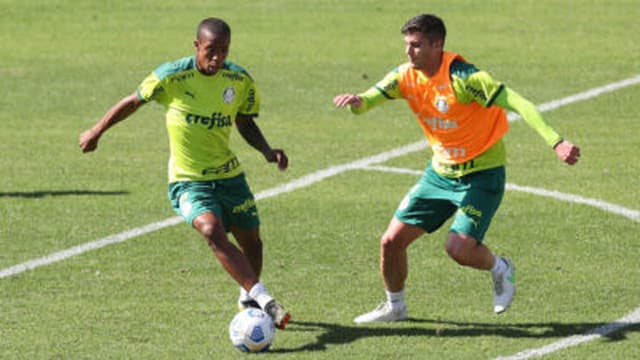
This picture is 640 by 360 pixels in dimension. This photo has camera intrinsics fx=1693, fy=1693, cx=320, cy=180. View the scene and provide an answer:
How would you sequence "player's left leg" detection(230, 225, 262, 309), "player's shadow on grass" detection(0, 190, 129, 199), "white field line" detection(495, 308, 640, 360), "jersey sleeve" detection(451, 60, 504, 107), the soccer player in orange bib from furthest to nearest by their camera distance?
"player's shadow on grass" detection(0, 190, 129, 199) → "player's left leg" detection(230, 225, 262, 309) → the soccer player in orange bib → "jersey sleeve" detection(451, 60, 504, 107) → "white field line" detection(495, 308, 640, 360)

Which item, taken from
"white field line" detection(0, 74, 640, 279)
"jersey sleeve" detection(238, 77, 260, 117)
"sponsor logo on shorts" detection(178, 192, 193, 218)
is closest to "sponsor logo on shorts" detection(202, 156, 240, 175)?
"sponsor logo on shorts" detection(178, 192, 193, 218)

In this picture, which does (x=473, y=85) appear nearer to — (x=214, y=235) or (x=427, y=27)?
(x=427, y=27)

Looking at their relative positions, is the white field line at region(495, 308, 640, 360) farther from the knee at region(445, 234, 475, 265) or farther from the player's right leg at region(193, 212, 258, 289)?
the player's right leg at region(193, 212, 258, 289)

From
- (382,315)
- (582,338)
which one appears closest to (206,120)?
(382,315)

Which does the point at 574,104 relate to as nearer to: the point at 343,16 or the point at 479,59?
the point at 479,59

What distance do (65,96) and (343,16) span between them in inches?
250

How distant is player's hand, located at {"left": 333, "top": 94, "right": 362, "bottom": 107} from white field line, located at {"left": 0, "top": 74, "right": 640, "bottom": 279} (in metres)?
3.30

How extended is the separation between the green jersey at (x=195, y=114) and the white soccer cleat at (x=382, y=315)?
53.8 inches

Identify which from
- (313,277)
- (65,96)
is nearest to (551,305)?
(313,277)

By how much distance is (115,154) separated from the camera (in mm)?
18312

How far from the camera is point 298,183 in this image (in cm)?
1688

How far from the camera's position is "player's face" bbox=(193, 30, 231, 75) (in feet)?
37.9

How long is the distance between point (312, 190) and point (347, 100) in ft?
15.7

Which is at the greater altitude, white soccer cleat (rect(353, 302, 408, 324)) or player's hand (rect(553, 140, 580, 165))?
player's hand (rect(553, 140, 580, 165))
